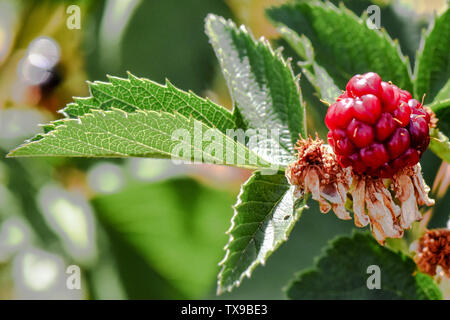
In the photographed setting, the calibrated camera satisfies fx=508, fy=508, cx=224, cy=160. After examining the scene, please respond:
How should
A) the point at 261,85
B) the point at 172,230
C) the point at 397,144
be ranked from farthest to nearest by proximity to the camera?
the point at 172,230, the point at 261,85, the point at 397,144

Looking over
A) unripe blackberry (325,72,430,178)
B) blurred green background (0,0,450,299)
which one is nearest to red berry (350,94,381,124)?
unripe blackberry (325,72,430,178)

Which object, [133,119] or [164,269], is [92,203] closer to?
[164,269]

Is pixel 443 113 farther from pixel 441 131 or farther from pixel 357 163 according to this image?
pixel 357 163

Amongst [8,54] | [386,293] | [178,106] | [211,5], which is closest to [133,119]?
[178,106]

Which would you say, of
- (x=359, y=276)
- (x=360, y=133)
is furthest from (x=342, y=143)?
(x=359, y=276)

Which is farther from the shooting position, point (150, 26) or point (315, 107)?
point (150, 26)

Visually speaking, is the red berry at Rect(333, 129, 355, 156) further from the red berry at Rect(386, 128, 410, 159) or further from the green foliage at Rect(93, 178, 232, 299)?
the green foliage at Rect(93, 178, 232, 299)
